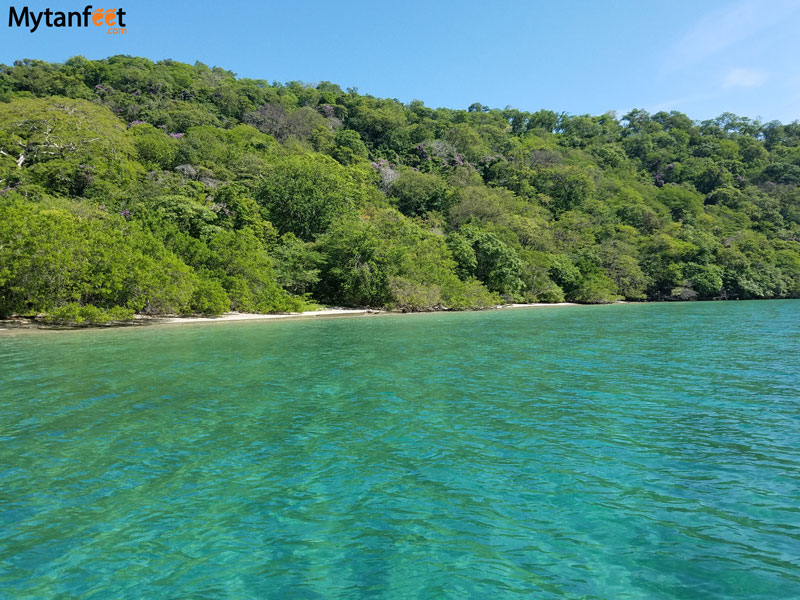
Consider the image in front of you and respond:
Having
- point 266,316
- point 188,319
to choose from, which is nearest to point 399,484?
point 188,319

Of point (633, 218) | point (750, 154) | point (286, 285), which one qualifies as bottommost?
point (286, 285)

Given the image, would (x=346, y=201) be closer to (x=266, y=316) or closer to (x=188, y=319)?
(x=266, y=316)

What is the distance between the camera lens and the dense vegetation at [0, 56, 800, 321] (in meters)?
27.8

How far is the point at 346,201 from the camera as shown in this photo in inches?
1994

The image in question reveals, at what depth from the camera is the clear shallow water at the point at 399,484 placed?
3.95m

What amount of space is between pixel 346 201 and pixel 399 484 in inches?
1852

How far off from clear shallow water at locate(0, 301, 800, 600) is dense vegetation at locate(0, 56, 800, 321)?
1693 centimetres

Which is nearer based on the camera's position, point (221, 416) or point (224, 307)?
point (221, 416)

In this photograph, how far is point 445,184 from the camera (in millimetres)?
69062

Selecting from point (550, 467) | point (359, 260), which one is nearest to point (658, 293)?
point (359, 260)

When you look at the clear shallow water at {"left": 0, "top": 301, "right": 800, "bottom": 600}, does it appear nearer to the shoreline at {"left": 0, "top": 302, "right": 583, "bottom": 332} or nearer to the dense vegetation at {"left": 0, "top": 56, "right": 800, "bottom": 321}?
the shoreline at {"left": 0, "top": 302, "right": 583, "bottom": 332}

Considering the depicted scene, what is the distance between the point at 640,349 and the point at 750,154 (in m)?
106

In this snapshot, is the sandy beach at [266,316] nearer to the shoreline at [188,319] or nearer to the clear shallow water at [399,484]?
the shoreline at [188,319]

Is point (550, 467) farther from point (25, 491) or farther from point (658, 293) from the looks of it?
point (658, 293)
